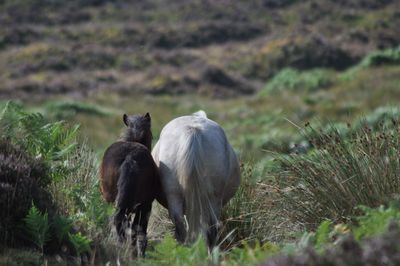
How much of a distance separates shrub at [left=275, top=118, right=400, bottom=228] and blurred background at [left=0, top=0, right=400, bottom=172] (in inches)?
536

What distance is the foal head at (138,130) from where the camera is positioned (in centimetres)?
833

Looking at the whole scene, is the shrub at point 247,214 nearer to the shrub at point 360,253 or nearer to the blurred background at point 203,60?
the shrub at point 360,253

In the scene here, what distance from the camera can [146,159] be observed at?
7.46 meters

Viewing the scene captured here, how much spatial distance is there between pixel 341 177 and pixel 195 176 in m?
1.32

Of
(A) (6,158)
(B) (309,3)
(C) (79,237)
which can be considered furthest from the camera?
(B) (309,3)

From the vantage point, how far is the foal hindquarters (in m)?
7.30

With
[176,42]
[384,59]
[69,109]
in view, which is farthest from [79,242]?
[176,42]

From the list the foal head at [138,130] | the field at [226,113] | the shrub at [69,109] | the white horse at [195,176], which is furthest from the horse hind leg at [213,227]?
the shrub at [69,109]

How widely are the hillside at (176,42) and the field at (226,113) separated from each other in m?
0.15

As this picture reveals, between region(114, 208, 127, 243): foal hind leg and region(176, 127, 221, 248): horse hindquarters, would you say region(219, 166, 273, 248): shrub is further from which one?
region(114, 208, 127, 243): foal hind leg

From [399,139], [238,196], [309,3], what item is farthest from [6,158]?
[309,3]

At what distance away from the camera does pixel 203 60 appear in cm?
5078

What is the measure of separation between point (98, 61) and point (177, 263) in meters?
45.0

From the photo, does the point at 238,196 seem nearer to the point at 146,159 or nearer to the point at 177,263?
the point at 146,159
